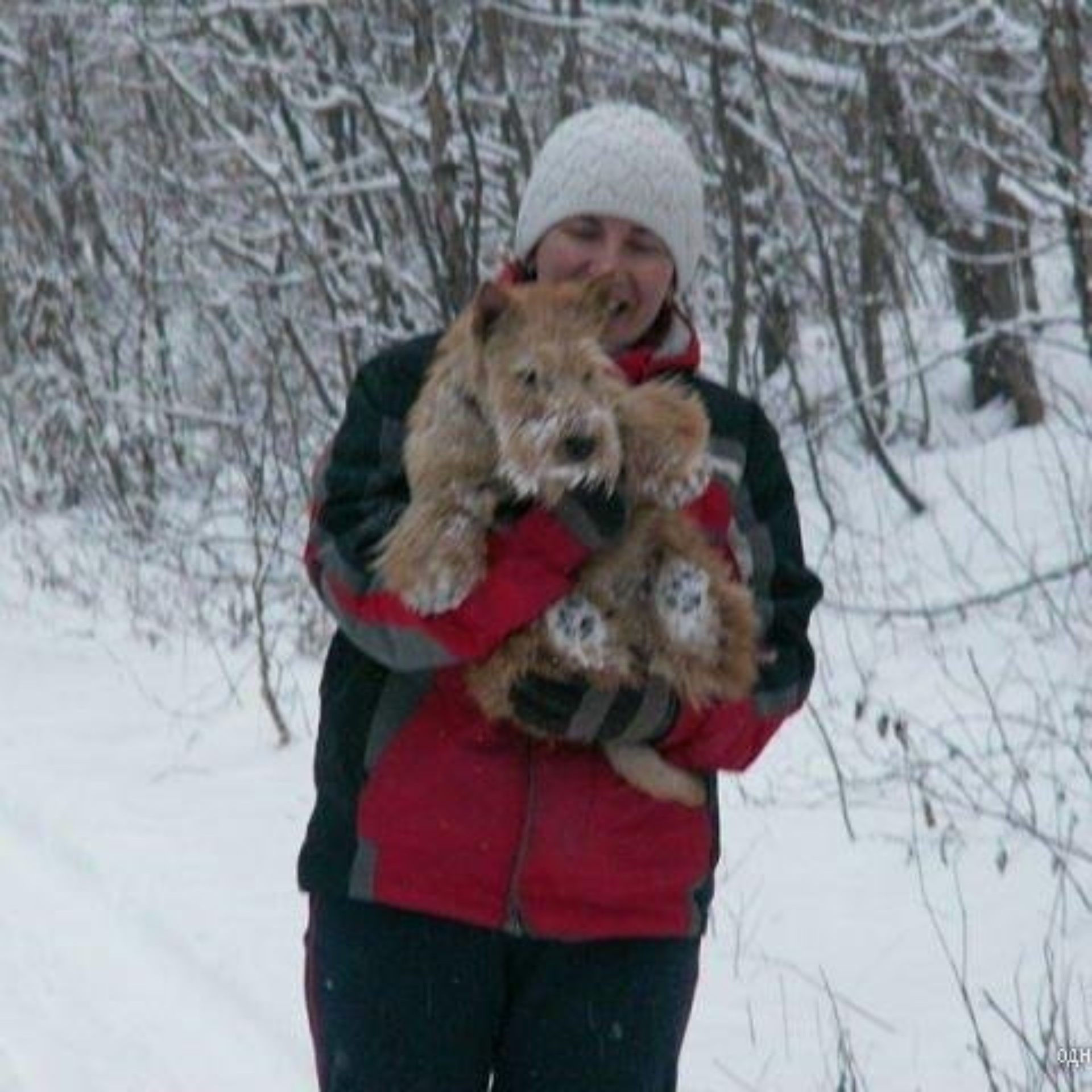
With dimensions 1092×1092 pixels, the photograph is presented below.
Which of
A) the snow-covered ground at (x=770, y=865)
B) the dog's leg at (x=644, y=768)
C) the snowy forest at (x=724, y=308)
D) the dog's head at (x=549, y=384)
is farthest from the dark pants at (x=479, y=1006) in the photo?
the snowy forest at (x=724, y=308)

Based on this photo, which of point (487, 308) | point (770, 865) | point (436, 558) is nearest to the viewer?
point (436, 558)

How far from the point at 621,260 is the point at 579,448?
1.21 feet

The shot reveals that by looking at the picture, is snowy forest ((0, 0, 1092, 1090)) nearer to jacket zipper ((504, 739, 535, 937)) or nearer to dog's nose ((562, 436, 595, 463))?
jacket zipper ((504, 739, 535, 937))

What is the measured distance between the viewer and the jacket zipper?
2416 millimetres

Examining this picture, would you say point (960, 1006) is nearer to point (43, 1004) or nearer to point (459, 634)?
point (43, 1004)

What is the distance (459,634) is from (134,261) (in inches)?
503

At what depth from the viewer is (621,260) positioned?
2627 millimetres

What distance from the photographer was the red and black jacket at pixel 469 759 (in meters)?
2.41

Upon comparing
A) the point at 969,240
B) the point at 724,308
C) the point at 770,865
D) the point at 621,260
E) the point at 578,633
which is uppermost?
the point at 724,308

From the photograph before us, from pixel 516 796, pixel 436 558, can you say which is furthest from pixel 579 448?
pixel 516 796

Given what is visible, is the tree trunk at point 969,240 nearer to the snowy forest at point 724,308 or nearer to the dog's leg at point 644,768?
the snowy forest at point 724,308

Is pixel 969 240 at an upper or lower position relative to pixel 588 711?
upper

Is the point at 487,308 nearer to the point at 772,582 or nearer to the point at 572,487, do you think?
the point at 572,487

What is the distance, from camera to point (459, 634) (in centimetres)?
237
